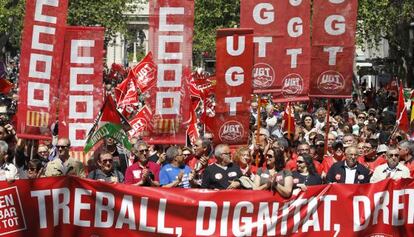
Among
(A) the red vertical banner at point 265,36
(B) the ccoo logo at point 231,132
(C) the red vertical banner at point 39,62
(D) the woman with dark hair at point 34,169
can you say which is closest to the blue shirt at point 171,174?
(B) the ccoo logo at point 231,132

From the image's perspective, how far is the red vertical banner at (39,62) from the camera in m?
14.2

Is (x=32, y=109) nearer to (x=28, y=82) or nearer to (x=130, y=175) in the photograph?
(x=28, y=82)

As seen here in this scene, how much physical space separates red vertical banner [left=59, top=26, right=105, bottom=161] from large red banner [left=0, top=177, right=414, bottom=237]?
231 cm

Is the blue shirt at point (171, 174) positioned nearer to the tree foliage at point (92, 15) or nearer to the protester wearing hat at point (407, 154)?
the protester wearing hat at point (407, 154)

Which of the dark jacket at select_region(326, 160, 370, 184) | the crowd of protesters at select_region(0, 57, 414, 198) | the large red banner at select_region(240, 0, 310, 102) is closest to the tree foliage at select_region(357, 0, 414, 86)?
the large red banner at select_region(240, 0, 310, 102)

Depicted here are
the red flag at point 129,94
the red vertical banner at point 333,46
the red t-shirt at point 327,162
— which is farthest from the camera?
the red flag at point 129,94

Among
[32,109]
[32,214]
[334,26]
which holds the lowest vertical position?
[32,214]

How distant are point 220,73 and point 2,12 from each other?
1267 inches

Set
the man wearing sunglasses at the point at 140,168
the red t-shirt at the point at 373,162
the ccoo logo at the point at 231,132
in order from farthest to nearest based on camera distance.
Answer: the red t-shirt at the point at 373,162 → the ccoo logo at the point at 231,132 → the man wearing sunglasses at the point at 140,168

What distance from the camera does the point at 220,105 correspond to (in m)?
15.4

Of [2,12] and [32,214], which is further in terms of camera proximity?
[2,12]

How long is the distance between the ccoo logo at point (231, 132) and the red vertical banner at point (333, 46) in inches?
91.9

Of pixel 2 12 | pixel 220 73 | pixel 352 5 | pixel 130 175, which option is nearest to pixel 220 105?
pixel 220 73

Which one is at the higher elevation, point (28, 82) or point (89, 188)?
point (28, 82)
